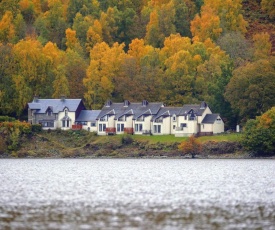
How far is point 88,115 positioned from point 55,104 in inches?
195

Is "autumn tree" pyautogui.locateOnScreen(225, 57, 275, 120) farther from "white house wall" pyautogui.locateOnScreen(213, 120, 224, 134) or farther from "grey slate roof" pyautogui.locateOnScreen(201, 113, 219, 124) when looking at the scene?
"white house wall" pyautogui.locateOnScreen(213, 120, 224, 134)

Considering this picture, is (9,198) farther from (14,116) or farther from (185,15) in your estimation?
(185,15)

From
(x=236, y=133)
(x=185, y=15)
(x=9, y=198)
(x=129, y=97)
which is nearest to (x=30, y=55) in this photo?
(x=129, y=97)

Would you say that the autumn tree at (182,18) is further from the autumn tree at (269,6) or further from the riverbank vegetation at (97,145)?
the riverbank vegetation at (97,145)

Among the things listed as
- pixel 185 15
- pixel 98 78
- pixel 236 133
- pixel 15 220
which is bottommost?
pixel 15 220

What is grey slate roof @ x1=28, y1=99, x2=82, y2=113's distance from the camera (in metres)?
131

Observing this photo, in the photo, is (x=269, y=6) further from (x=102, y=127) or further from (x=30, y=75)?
(x=102, y=127)

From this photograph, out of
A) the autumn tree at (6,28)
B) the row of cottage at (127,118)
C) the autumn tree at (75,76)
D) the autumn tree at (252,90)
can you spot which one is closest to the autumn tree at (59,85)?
the row of cottage at (127,118)

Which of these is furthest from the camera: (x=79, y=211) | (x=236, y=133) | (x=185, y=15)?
(x=185, y=15)

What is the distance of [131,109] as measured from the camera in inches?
5118

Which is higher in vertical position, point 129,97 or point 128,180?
point 129,97

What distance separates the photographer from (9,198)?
5456 centimetres

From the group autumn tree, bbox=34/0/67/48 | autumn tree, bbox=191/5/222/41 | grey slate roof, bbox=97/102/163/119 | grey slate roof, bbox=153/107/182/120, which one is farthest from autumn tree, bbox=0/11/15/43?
grey slate roof, bbox=153/107/182/120

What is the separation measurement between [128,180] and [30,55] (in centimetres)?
6684
